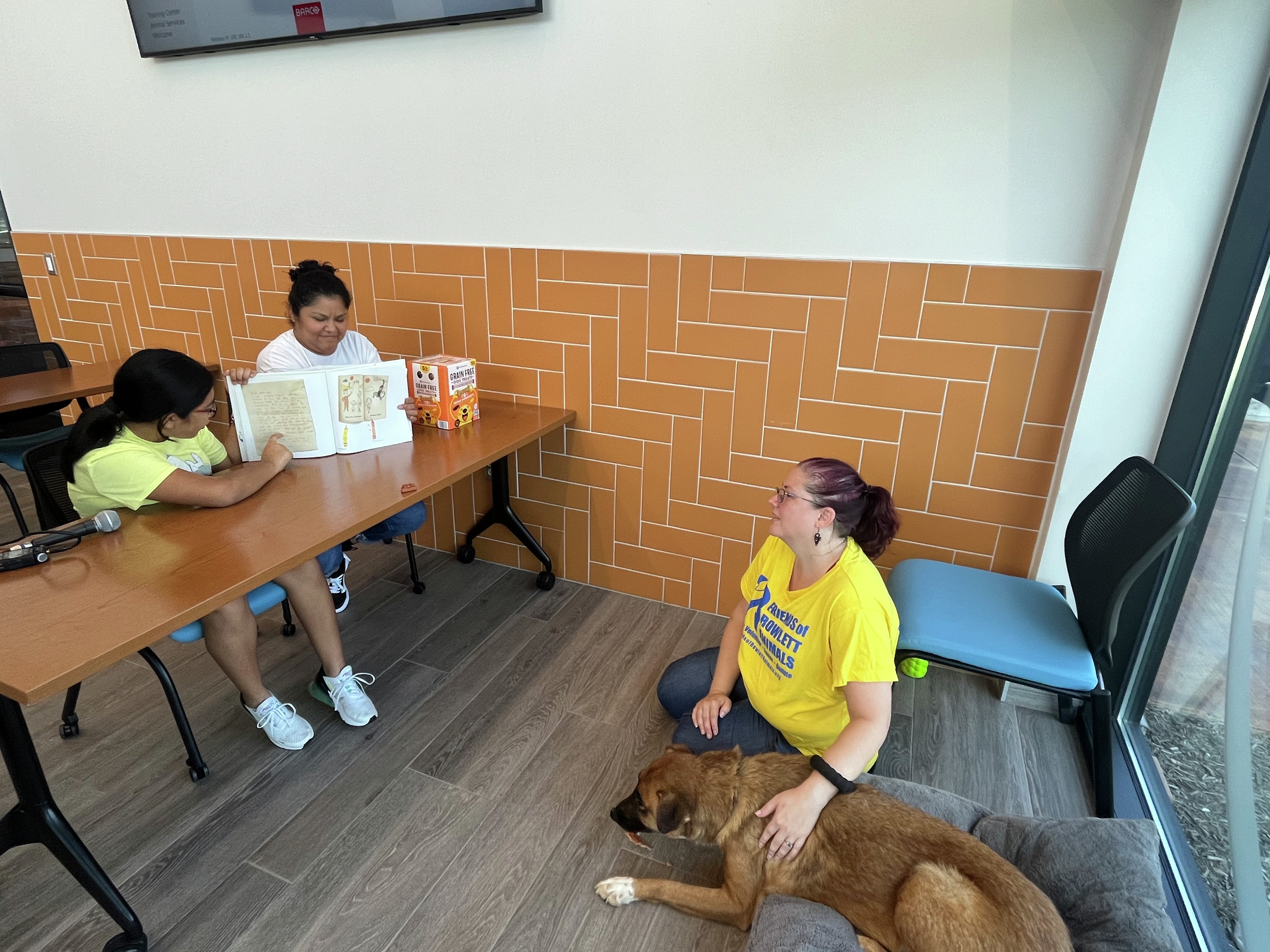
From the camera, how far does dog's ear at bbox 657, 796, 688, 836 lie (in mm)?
1341

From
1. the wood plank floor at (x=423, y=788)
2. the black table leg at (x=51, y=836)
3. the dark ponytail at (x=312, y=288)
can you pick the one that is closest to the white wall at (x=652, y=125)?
the dark ponytail at (x=312, y=288)

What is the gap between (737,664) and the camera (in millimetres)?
1771

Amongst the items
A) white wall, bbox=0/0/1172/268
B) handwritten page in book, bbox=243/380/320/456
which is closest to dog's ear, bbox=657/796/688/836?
handwritten page in book, bbox=243/380/320/456

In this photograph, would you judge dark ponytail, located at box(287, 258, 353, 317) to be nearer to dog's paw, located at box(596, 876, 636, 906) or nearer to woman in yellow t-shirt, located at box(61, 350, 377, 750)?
woman in yellow t-shirt, located at box(61, 350, 377, 750)

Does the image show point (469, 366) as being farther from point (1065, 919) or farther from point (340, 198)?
point (1065, 919)

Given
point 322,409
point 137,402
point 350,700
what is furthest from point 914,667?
point 137,402

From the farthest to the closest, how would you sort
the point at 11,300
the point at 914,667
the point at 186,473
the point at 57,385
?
the point at 11,300 → the point at 57,385 → the point at 914,667 → the point at 186,473

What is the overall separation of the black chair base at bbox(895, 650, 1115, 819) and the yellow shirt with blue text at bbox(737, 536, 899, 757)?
0.44ft

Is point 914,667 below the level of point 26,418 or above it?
below

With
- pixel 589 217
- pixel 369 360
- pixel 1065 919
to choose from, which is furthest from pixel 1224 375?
pixel 369 360

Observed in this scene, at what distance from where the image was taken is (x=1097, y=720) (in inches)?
67.2

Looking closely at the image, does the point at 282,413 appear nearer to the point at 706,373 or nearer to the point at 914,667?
the point at 706,373

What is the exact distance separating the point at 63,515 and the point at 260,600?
0.61 metres

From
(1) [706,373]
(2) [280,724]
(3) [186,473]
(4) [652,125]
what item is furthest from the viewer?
(1) [706,373]
